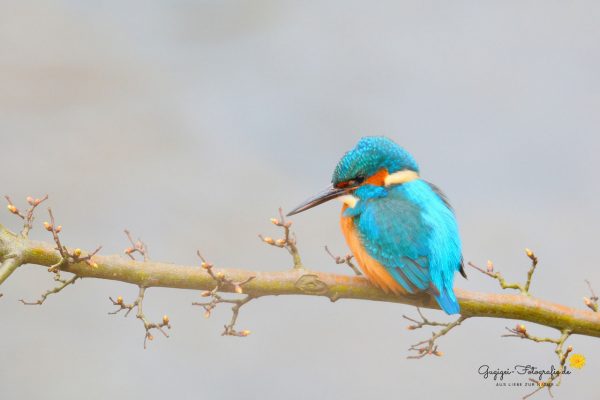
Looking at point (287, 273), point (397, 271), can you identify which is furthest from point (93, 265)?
point (397, 271)

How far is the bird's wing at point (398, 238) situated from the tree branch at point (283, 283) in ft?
0.17

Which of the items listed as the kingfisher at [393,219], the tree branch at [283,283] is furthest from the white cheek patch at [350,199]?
the tree branch at [283,283]

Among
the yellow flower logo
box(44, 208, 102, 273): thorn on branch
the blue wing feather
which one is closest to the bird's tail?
the blue wing feather

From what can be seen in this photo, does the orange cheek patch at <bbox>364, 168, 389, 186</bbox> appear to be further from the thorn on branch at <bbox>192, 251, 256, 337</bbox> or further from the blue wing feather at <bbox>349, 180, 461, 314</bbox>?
the thorn on branch at <bbox>192, 251, 256, 337</bbox>

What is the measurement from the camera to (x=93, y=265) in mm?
978

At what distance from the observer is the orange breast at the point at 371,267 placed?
1194mm

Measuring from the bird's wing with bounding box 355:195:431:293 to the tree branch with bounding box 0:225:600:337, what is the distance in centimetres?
5

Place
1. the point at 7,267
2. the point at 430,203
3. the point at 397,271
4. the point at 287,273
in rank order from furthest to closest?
1. the point at 430,203
2. the point at 397,271
3. the point at 287,273
4. the point at 7,267

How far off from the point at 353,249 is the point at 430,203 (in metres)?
0.17

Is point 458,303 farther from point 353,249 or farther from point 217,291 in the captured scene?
point 217,291

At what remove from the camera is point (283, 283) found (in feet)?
3.49

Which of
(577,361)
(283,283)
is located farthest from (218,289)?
(577,361)

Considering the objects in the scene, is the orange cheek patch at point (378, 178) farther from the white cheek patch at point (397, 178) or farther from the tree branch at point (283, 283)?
the tree branch at point (283, 283)

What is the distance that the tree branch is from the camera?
0.99 meters
